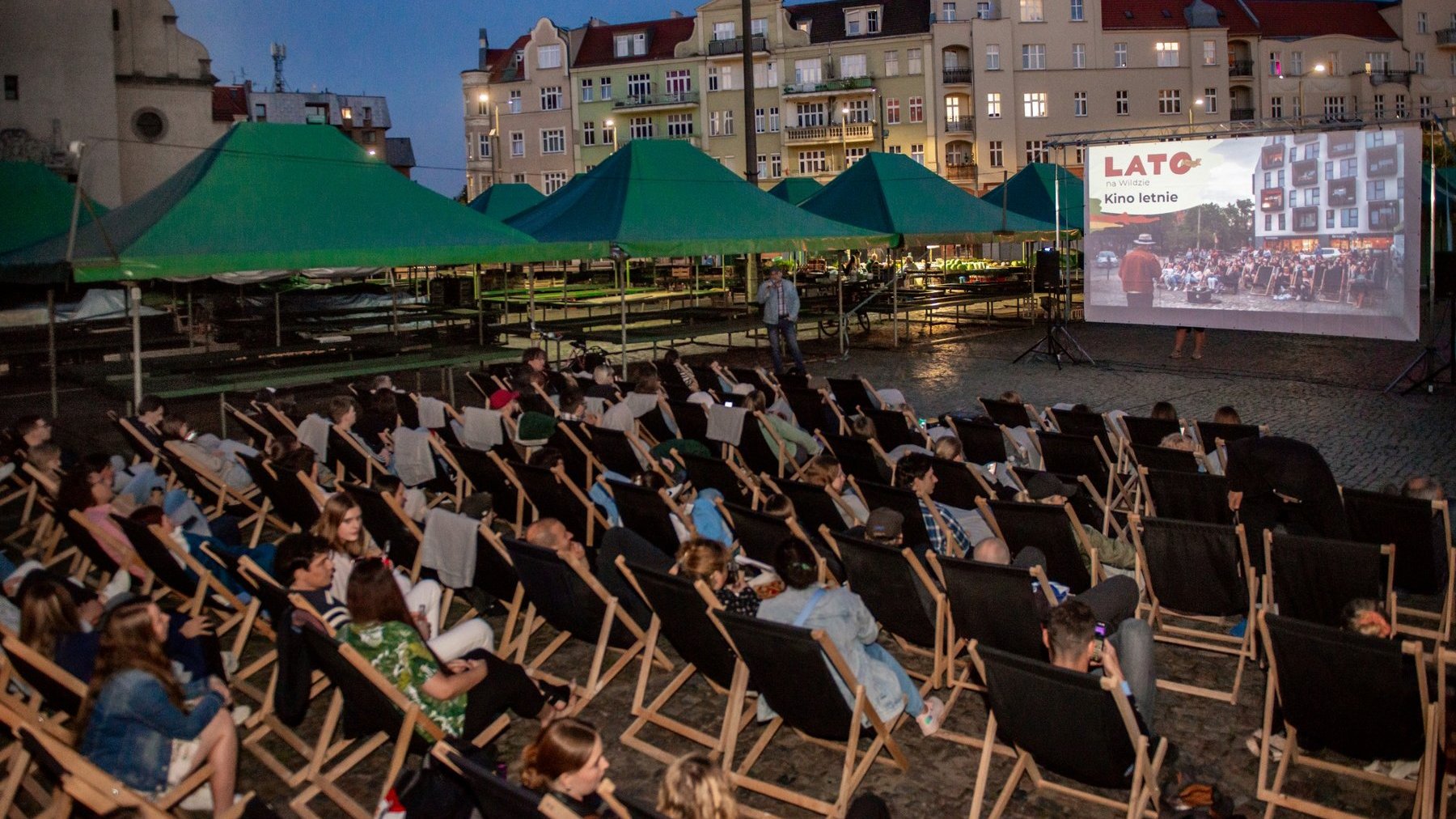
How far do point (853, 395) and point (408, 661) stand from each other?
269 inches

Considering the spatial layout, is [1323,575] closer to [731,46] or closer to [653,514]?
[653,514]

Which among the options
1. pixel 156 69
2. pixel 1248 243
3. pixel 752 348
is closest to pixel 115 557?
pixel 1248 243

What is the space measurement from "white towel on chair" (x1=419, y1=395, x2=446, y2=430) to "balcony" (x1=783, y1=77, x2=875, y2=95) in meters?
52.3

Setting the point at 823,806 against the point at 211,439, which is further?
the point at 211,439

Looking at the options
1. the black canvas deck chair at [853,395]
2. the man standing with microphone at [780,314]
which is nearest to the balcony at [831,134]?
the man standing with microphone at [780,314]

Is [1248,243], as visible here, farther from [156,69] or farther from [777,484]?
[156,69]

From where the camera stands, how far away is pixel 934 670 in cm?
530

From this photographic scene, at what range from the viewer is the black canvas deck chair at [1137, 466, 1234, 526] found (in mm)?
6512

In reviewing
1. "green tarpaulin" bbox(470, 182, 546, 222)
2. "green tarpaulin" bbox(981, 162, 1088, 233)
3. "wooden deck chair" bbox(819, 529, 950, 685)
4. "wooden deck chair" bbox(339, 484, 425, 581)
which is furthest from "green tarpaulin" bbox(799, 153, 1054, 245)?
"wooden deck chair" bbox(819, 529, 950, 685)

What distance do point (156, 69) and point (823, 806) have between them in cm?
3916

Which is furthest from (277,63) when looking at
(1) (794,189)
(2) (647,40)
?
(1) (794,189)

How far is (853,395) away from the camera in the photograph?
10719 millimetres

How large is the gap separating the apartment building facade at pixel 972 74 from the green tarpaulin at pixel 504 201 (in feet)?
99.6

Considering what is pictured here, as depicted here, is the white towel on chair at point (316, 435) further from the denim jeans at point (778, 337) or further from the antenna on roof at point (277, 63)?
the antenna on roof at point (277, 63)
